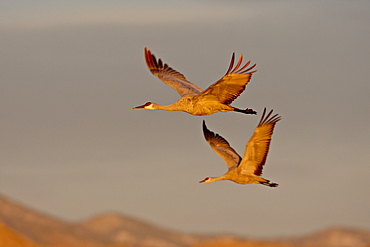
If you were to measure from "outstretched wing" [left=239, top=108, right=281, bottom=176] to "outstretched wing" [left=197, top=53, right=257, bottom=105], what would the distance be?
1.22 meters

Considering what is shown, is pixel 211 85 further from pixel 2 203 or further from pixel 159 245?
pixel 2 203

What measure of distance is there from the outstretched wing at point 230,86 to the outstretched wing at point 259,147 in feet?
4.00

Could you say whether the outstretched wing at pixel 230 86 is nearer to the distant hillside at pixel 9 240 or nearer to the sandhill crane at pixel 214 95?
the sandhill crane at pixel 214 95

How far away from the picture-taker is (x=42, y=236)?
169m

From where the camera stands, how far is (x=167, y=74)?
3180 cm

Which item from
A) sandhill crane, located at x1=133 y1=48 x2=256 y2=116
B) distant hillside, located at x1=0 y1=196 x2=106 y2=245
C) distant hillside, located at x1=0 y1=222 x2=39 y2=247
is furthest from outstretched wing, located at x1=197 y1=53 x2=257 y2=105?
distant hillside, located at x1=0 y1=196 x2=106 y2=245

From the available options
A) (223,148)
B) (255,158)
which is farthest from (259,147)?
(223,148)

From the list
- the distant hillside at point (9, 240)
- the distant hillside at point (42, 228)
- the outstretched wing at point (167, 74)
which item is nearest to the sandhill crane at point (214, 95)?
the outstretched wing at point (167, 74)

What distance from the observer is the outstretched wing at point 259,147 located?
2741 centimetres

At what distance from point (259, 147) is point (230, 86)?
2047 mm

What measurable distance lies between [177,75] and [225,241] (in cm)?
6108

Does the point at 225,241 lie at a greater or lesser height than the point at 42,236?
lesser

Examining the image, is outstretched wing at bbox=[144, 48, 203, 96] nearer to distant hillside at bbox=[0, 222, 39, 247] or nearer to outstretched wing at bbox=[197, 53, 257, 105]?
outstretched wing at bbox=[197, 53, 257, 105]

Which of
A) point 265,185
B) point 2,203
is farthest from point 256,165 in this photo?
point 2,203
